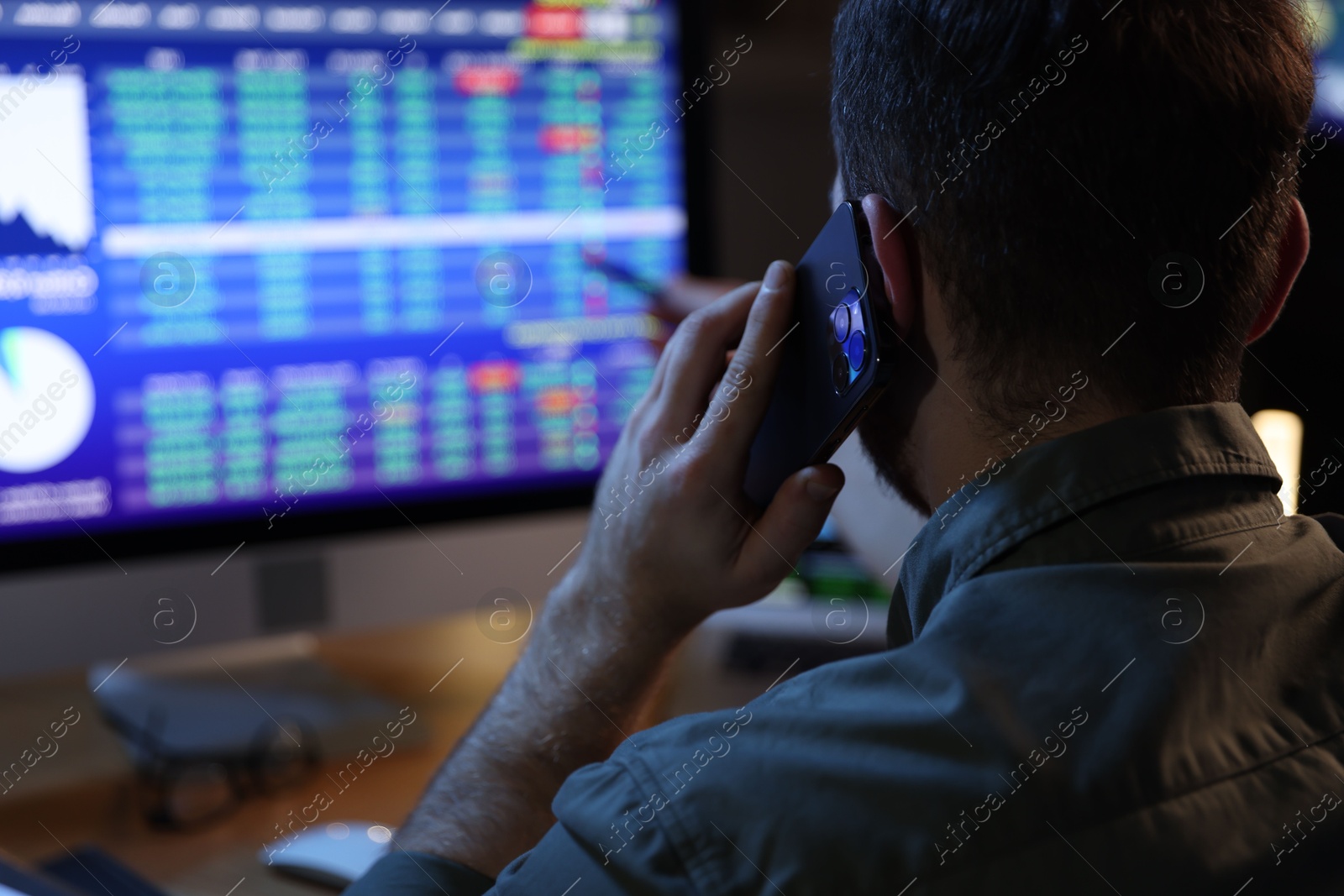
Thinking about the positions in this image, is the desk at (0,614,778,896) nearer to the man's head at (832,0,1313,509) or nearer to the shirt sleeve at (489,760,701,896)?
the shirt sleeve at (489,760,701,896)

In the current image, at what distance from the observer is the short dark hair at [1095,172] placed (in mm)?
376

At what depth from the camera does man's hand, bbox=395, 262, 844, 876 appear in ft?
1.72

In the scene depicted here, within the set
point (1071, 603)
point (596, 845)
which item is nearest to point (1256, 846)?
point (1071, 603)

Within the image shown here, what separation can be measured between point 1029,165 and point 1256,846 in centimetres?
24

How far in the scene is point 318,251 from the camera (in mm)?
802

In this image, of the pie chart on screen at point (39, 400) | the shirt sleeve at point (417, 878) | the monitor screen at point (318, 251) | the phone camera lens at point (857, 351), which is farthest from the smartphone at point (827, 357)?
the pie chart on screen at point (39, 400)

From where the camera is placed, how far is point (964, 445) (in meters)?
0.44

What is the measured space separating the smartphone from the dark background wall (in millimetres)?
443

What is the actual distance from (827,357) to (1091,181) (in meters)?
0.14

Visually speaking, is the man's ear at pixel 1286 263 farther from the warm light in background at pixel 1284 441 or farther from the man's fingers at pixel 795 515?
the warm light in background at pixel 1284 441

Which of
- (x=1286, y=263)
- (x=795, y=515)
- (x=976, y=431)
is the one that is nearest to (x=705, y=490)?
(x=795, y=515)

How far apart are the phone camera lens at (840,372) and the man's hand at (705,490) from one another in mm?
50

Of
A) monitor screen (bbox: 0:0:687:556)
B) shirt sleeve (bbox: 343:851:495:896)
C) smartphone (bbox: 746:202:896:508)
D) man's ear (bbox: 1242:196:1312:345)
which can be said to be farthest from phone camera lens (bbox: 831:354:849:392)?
monitor screen (bbox: 0:0:687:556)

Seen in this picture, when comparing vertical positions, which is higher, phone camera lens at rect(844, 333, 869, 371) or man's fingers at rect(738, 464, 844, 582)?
phone camera lens at rect(844, 333, 869, 371)
